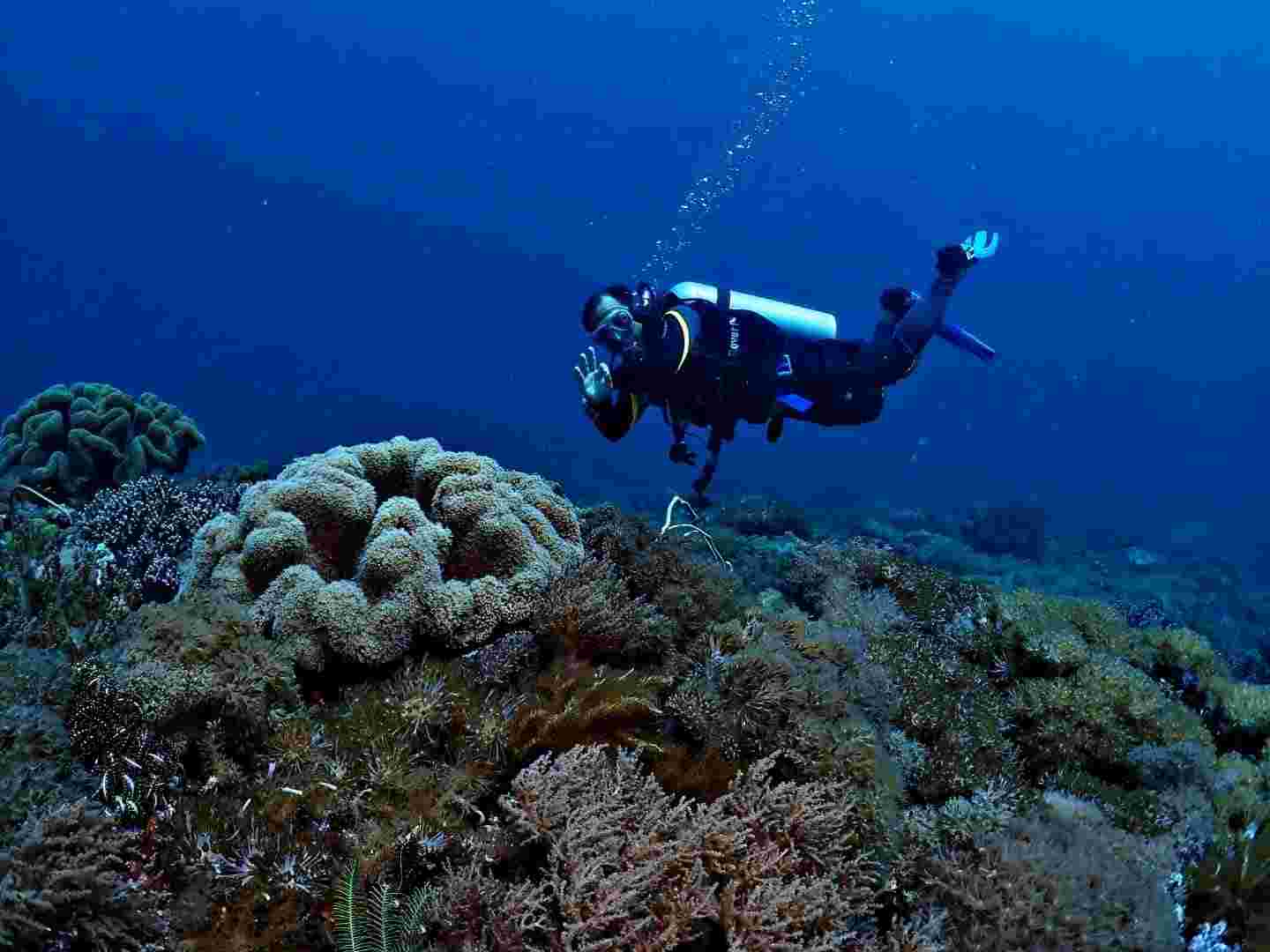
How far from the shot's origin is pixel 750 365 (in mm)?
7902

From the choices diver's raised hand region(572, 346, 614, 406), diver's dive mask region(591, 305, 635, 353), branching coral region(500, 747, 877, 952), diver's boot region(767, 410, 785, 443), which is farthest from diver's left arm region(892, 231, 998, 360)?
branching coral region(500, 747, 877, 952)

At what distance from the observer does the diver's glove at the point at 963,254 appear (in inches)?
384

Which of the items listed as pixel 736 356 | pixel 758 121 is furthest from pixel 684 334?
pixel 758 121

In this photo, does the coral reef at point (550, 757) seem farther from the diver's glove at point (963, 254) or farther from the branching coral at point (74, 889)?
the diver's glove at point (963, 254)

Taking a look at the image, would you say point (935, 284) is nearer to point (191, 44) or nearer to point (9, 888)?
point (9, 888)

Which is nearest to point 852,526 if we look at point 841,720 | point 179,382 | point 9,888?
point 841,720

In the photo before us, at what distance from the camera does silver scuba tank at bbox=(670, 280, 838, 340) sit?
867cm

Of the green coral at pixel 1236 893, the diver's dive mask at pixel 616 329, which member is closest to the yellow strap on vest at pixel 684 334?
the diver's dive mask at pixel 616 329

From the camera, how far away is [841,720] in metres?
4.29

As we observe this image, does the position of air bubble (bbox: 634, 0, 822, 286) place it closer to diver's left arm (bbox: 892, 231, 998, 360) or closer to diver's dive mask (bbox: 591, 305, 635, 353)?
diver's left arm (bbox: 892, 231, 998, 360)

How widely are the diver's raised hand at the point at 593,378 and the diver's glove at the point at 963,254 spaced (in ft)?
19.2

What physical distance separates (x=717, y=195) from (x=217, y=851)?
142 metres

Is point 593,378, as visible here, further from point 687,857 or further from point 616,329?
point 687,857

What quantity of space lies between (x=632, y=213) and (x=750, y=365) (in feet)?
402
